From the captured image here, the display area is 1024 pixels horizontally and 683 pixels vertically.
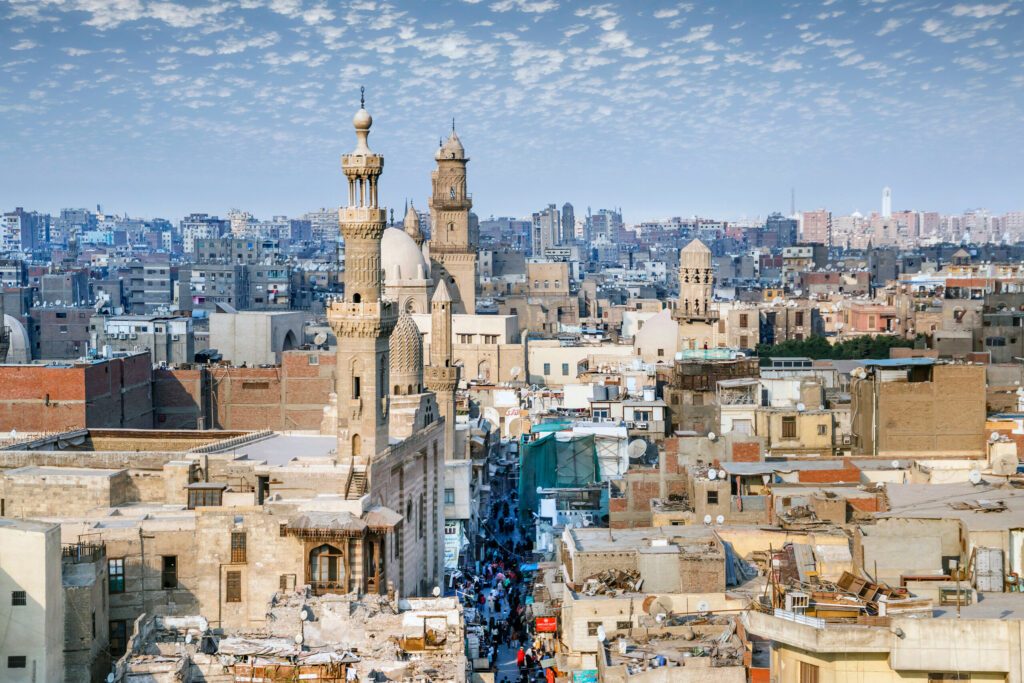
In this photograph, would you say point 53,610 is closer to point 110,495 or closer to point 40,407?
point 110,495

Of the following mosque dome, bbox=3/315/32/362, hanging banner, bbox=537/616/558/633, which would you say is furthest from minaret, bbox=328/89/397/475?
mosque dome, bbox=3/315/32/362

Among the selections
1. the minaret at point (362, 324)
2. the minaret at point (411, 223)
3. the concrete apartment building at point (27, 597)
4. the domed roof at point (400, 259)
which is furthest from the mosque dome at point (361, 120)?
the minaret at point (411, 223)

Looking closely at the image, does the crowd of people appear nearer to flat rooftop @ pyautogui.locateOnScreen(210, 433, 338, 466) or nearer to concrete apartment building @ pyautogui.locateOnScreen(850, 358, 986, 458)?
flat rooftop @ pyautogui.locateOnScreen(210, 433, 338, 466)

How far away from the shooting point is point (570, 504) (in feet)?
109

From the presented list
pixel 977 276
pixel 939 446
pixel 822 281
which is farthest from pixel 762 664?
pixel 822 281

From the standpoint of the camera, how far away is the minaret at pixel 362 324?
85.6 feet

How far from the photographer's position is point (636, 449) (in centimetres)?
3609

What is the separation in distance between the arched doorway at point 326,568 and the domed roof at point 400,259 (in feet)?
107

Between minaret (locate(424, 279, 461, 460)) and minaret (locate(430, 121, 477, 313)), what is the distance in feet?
86.2

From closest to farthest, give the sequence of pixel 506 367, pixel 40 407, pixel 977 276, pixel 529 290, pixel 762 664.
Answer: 1. pixel 762 664
2. pixel 40 407
3. pixel 506 367
4. pixel 977 276
5. pixel 529 290

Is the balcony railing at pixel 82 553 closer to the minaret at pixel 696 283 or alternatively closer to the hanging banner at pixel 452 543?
the hanging banner at pixel 452 543

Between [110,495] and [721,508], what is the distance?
10.0 m

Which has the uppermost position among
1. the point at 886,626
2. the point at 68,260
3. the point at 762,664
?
the point at 68,260

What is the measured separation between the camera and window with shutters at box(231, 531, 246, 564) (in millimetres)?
22734
